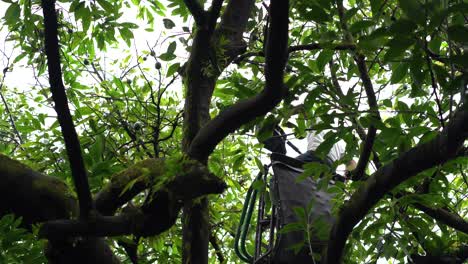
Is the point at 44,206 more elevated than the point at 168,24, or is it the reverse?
the point at 168,24

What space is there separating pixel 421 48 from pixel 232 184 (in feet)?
7.45

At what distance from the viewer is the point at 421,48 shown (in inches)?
68.2

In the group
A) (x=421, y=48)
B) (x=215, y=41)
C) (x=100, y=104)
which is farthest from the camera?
(x=100, y=104)

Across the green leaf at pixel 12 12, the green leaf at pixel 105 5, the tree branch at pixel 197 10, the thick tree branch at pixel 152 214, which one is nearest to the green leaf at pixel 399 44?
the thick tree branch at pixel 152 214

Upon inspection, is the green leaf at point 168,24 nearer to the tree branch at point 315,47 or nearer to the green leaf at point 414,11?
the tree branch at point 315,47

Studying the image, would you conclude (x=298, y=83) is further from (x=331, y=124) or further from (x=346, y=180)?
(x=346, y=180)

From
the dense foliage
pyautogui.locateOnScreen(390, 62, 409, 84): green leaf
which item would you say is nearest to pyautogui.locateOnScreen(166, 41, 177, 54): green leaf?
the dense foliage

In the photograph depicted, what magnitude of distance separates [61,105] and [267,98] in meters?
0.73

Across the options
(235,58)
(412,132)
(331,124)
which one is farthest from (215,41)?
(412,132)

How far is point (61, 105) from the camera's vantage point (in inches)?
77.2

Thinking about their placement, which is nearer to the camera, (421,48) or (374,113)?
(421,48)

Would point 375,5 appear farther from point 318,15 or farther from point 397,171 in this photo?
point 397,171

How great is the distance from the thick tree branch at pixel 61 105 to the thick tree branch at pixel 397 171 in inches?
37.1

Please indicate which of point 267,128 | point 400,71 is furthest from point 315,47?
point 400,71
